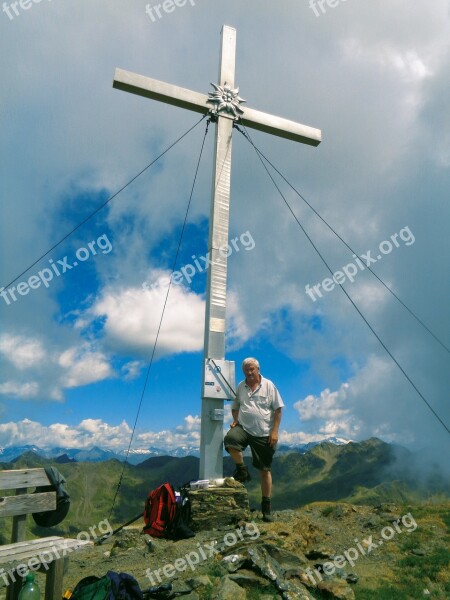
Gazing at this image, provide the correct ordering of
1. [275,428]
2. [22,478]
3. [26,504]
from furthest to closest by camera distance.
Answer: [275,428]
[22,478]
[26,504]

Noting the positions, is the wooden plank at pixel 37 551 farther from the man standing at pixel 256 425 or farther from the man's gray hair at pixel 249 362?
the man's gray hair at pixel 249 362

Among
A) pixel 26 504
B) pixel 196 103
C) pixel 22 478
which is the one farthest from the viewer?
pixel 196 103

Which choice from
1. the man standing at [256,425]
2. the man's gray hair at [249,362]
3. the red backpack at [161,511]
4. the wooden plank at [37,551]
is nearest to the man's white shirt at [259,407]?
the man standing at [256,425]

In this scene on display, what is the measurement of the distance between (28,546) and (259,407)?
413cm

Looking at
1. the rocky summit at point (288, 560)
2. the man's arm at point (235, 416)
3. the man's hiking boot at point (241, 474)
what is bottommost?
the rocky summit at point (288, 560)

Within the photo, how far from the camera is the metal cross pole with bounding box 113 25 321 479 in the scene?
773cm

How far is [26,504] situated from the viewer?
4.48 m

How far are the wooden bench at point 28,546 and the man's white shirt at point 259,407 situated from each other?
3514mm

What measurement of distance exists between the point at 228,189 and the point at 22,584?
6.93 metres

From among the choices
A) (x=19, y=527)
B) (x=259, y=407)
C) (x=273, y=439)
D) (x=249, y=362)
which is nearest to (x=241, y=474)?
(x=273, y=439)

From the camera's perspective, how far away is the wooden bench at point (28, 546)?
155 inches

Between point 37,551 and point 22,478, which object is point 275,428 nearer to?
point 22,478

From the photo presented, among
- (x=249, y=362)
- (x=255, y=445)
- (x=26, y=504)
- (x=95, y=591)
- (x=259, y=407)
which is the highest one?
(x=249, y=362)

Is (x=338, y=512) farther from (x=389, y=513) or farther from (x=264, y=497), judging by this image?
(x=264, y=497)
